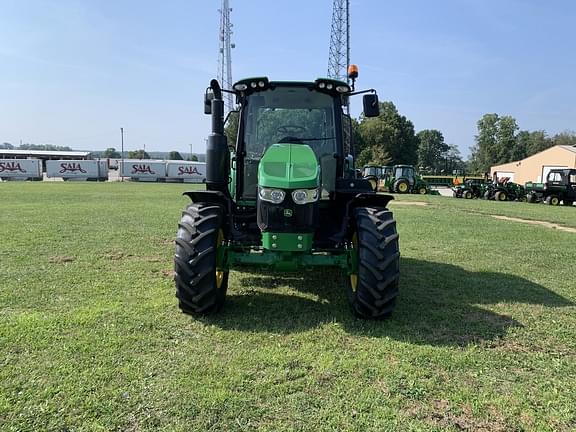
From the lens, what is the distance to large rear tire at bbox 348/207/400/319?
14.5ft

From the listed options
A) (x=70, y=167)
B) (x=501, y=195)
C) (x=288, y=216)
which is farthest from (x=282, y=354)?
(x=70, y=167)

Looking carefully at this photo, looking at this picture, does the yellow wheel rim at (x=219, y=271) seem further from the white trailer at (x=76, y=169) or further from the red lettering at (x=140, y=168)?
the red lettering at (x=140, y=168)

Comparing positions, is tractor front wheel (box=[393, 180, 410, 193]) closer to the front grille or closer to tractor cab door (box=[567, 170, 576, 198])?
tractor cab door (box=[567, 170, 576, 198])

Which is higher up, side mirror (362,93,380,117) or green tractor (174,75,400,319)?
side mirror (362,93,380,117)

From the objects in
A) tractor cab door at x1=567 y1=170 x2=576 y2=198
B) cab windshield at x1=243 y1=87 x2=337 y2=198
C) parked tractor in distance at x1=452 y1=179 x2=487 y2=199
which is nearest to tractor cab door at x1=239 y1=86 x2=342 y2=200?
cab windshield at x1=243 y1=87 x2=337 y2=198

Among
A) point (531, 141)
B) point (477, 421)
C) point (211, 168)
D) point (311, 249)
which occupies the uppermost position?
point (531, 141)

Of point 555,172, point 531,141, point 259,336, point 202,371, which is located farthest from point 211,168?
point 531,141

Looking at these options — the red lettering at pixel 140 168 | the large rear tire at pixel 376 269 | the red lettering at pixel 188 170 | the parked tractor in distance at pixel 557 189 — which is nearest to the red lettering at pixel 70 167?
the red lettering at pixel 140 168

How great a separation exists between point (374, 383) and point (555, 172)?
30574mm

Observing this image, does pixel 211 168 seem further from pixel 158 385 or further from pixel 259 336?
pixel 158 385

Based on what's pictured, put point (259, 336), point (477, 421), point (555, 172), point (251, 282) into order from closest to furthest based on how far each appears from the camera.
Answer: point (477, 421)
point (259, 336)
point (251, 282)
point (555, 172)

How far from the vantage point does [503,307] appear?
17.5 feet

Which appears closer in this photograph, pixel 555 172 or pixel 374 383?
pixel 374 383

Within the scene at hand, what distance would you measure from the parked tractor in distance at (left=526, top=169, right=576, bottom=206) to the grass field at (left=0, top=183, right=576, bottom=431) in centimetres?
2453
